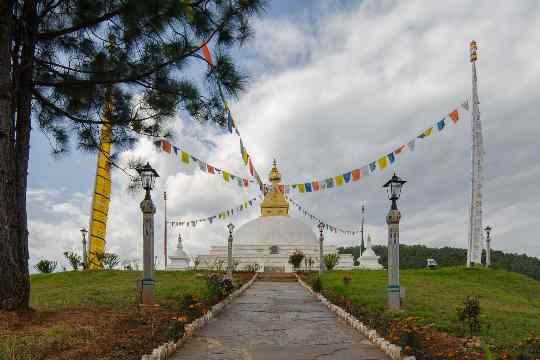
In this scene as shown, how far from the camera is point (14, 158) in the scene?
9.63 m

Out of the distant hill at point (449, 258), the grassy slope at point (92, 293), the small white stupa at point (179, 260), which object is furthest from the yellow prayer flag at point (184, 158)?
the distant hill at point (449, 258)

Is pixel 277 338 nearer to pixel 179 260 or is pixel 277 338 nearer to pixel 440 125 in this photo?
pixel 440 125

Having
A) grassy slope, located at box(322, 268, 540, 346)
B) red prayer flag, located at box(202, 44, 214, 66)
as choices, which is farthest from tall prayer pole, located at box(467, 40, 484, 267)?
red prayer flag, located at box(202, 44, 214, 66)

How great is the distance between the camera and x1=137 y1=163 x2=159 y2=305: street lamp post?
11750 millimetres

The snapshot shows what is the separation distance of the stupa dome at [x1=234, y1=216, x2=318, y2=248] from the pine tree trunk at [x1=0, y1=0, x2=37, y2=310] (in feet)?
103

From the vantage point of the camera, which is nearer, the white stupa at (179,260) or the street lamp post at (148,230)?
the street lamp post at (148,230)

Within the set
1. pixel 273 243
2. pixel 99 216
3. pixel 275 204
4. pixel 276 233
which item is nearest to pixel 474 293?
pixel 99 216

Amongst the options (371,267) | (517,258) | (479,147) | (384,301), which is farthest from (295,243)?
(517,258)

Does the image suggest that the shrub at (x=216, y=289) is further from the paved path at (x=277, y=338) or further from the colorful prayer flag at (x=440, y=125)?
the colorful prayer flag at (x=440, y=125)

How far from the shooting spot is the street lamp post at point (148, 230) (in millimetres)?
11750

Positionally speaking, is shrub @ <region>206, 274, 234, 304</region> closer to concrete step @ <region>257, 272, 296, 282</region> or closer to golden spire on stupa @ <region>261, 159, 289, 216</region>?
concrete step @ <region>257, 272, 296, 282</region>

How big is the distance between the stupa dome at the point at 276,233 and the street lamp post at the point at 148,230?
28.6 meters

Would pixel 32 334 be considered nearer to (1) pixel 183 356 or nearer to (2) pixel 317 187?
(1) pixel 183 356

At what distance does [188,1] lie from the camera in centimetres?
1002
